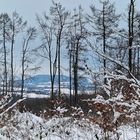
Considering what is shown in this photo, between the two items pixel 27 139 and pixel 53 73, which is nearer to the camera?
pixel 27 139

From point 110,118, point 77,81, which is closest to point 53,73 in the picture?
point 77,81

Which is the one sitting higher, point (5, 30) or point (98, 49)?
point (5, 30)

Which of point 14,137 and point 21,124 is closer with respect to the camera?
point 14,137

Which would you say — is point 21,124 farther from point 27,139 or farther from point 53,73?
point 53,73

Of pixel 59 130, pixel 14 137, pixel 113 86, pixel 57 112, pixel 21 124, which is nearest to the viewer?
pixel 113 86

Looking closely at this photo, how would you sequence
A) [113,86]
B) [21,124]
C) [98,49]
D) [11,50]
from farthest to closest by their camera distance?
1. [11,50]
2. [21,124]
3. [113,86]
4. [98,49]

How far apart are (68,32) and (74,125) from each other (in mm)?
32713

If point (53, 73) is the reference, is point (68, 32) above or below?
above

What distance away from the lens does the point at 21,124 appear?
8.94m

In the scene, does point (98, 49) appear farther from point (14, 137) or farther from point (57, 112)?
point (57, 112)

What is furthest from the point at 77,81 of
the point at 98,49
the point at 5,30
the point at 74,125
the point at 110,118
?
the point at 98,49

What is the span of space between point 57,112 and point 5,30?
39832 millimetres

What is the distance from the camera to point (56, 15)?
45219 mm

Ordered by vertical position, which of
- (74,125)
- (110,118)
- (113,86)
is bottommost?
(74,125)
